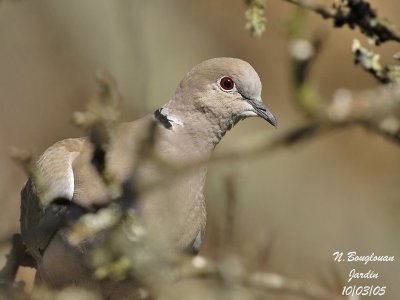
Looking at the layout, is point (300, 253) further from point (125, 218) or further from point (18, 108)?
point (125, 218)

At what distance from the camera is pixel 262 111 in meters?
4.01

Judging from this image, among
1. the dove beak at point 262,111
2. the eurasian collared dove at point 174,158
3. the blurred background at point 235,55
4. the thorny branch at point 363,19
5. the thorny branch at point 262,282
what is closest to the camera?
the thorny branch at point 262,282

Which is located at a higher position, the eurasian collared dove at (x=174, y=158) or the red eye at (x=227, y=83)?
the red eye at (x=227, y=83)

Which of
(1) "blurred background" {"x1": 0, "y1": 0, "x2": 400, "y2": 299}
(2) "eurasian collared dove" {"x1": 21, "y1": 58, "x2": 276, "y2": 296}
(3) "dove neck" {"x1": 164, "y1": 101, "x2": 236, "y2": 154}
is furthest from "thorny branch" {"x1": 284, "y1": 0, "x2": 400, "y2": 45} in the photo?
(1) "blurred background" {"x1": 0, "y1": 0, "x2": 400, "y2": 299}

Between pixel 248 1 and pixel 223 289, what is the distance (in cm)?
93

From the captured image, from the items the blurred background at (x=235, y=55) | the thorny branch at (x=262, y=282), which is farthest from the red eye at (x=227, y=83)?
the blurred background at (x=235, y=55)

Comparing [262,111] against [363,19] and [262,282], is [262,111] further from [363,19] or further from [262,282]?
[262,282]

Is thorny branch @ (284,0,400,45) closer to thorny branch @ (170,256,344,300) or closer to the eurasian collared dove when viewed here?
thorny branch @ (170,256,344,300)

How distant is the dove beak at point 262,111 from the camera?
3.99 m

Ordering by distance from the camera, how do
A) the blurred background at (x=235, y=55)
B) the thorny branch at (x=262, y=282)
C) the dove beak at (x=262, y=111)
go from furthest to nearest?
the blurred background at (x=235, y=55) → the dove beak at (x=262, y=111) → the thorny branch at (x=262, y=282)

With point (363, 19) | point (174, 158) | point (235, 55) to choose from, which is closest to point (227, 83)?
point (174, 158)

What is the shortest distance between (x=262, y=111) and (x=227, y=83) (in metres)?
0.20

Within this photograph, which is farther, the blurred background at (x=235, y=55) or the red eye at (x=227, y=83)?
the blurred background at (x=235, y=55)

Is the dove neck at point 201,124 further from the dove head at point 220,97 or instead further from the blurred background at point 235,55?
the blurred background at point 235,55
